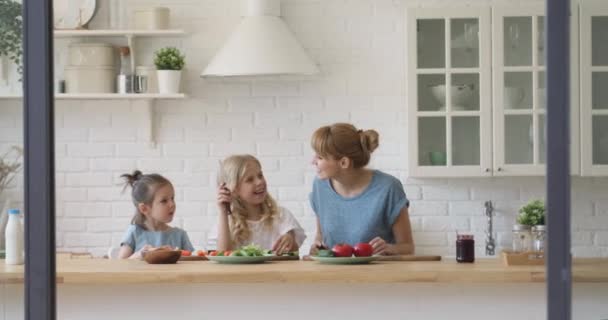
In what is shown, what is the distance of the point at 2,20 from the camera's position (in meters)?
2.82

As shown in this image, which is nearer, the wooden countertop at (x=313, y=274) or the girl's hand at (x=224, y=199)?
the wooden countertop at (x=313, y=274)

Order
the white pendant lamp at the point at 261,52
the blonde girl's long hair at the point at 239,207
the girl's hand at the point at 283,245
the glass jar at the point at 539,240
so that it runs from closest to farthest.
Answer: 1. the glass jar at the point at 539,240
2. the girl's hand at the point at 283,245
3. the blonde girl's long hair at the point at 239,207
4. the white pendant lamp at the point at 261,52

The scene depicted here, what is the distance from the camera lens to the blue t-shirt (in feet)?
15.7

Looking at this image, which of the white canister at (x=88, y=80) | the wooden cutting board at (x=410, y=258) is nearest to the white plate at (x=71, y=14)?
the white canister at (x=88, y=80)

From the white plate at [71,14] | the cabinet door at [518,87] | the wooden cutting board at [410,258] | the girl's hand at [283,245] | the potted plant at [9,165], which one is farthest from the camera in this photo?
the white plate at [71,14]

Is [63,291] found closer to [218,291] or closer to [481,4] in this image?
[218,291]

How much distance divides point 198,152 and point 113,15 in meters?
0.87

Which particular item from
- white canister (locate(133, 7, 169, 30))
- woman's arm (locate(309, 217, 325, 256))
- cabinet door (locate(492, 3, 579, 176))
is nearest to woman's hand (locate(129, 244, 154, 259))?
woman's arm (locate(309, 217, 325, 256))

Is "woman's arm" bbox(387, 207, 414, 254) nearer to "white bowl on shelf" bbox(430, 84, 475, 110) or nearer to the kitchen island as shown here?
the kitchen island

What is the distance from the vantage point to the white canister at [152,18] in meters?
6.12

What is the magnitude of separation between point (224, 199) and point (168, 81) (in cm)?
154

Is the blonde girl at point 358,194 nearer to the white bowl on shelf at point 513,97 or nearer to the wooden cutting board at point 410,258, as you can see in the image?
the wooden cutting board at point 410,258

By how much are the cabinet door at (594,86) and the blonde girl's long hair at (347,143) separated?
69.2 inches

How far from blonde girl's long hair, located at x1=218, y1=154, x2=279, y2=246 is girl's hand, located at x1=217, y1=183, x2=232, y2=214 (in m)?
0.04
